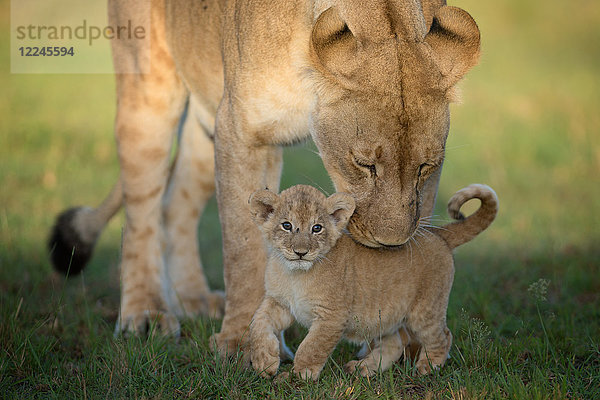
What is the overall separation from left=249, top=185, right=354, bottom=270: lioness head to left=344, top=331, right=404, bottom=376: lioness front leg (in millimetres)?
554

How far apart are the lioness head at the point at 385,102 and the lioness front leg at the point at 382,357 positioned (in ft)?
1.77

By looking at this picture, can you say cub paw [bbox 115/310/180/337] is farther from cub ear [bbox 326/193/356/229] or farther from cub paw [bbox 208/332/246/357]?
cub ear [bbox 326/193/356/229]

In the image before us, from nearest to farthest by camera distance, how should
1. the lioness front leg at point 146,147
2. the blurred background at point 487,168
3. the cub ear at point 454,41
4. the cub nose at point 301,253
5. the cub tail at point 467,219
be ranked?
the cub nose at point 301,253, the cub ear at point 454,41, the cub tail at point 467,219, the lioness front leg at point 146,147, the blurred background at point 487,168

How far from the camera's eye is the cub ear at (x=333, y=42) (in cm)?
324

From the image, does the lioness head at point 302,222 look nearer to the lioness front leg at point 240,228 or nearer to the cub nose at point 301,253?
the cub nose at point 301,253

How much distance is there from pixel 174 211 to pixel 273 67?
197 cm

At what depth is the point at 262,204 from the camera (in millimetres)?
3359

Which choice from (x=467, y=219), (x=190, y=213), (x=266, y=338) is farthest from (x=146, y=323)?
(x=467, y=219)

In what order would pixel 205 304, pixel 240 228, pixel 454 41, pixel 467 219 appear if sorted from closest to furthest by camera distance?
pixel 454 41, pixel 467 219, pixel 240 228, pixel 205 304

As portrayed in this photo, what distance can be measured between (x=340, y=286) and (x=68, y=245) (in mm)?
2372

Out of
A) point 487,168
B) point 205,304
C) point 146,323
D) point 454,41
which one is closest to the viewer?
point 454,41

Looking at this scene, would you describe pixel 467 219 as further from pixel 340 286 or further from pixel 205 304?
pixel 205 304

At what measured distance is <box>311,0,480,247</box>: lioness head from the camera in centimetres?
319

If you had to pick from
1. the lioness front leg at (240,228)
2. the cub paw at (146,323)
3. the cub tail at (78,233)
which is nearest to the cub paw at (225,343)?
the lioness front leg at (240,228)
